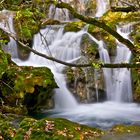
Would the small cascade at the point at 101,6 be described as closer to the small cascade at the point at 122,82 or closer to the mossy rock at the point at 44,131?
the small cascade at the point at 122,82

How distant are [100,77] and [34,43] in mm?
3751

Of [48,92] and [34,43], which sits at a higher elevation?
[34,43]

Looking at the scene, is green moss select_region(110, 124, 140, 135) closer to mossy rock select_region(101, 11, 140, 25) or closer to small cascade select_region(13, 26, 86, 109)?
small cascade select_region(13, 26, 86, 109)

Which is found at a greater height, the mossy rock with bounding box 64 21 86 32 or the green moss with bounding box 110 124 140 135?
the mossy rock with bounding box 64 21 86 32

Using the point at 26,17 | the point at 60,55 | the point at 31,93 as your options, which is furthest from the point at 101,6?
the point at 26,17

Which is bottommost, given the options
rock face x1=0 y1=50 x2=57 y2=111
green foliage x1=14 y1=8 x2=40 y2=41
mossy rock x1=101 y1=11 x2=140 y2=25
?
rock face x1=0 y1=50 x2=57 y2=111

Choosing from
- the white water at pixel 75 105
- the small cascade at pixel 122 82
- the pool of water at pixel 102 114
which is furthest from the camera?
the small cascade at pixel 122 82

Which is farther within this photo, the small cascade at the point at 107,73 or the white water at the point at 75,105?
the small cascade at the point at 107,73

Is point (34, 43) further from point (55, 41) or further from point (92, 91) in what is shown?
point (92, 91)

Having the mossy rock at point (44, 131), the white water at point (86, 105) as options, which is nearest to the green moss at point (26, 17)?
the mossy rock at point (44, 131)

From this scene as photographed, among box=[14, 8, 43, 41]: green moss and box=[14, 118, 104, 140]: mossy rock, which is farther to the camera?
box=[14, 118, 104, 140]: mossy rock

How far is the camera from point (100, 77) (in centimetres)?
1473

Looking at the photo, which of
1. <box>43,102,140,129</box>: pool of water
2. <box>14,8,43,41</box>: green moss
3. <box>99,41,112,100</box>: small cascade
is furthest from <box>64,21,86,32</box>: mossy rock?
<box>14,8,43,41</box>: green moss

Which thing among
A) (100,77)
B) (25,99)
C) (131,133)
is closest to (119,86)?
(100,77)
